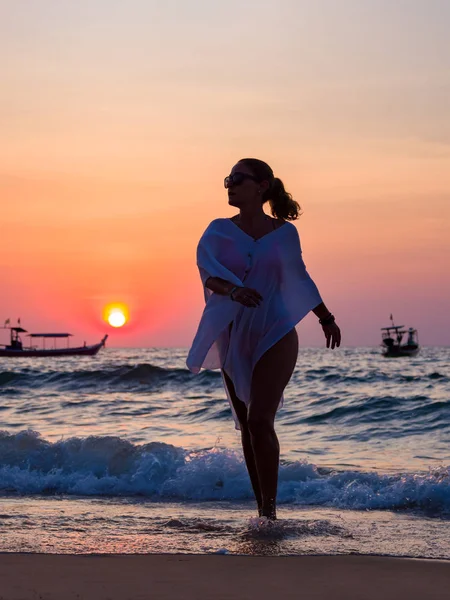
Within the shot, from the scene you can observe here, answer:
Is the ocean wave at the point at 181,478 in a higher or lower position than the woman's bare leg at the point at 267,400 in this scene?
lower

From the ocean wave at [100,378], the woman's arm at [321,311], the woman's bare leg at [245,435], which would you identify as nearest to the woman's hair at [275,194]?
the woman's arm at [321,311]

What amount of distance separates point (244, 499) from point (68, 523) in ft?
6.36

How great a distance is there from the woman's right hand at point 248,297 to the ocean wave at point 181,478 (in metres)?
2.66

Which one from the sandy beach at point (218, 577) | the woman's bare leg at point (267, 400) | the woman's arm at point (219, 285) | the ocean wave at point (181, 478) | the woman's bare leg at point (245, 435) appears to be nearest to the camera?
the sandy beach at point (218, 577)

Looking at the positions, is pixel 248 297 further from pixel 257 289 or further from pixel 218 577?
pixel 218 577

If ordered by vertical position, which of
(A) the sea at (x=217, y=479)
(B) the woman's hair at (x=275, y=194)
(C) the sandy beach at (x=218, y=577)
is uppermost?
(B) the woman's hair at (x=275, y=194)

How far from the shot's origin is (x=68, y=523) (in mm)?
5145

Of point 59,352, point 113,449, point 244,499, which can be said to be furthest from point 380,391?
point 59,352

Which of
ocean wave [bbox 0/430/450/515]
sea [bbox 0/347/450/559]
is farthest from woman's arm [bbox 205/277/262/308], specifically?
ocean wave [bbox 0/430/450/515]

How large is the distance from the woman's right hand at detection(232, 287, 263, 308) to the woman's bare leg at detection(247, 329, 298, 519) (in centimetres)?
40

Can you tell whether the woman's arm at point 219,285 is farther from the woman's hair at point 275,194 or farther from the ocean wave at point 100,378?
the ocean wave at point 100,378

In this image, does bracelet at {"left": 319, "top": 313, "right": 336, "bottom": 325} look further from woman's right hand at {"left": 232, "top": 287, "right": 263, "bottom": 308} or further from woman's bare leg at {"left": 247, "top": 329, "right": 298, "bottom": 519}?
woman's right hand at {"left": 232, "top": 287, "right": 263, "bottom": 308}

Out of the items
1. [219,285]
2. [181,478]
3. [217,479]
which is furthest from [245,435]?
[181,478]

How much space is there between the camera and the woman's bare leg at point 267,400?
4410 mm
